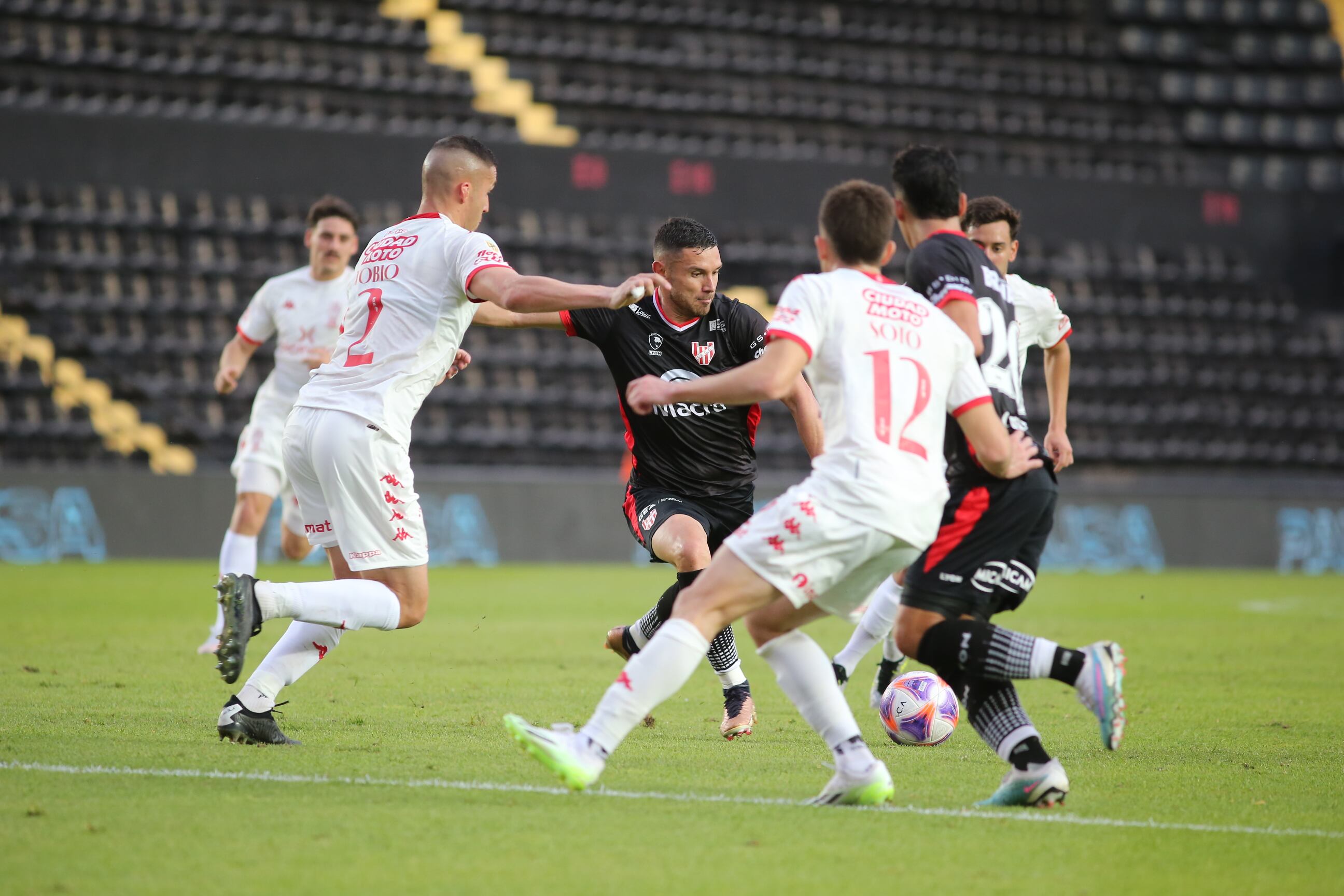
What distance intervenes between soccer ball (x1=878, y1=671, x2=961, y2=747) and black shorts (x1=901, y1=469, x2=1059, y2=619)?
122 centimetres

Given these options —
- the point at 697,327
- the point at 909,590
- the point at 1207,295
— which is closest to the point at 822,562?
the point at 909,590

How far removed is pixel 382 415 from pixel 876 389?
1954 mm

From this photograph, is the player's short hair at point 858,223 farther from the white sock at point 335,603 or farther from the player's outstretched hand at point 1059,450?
the white sock at point 335,603

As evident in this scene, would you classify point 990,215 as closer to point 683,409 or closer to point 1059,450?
point 1059,450

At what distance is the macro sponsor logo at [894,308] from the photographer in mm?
4316

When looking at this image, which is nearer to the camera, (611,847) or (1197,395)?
(611,847)

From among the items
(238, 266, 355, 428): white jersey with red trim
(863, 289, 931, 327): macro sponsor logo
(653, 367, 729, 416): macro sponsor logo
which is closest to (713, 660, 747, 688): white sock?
(653, 367, 729, 416): macro sponsor logo

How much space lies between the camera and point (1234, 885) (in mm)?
3639

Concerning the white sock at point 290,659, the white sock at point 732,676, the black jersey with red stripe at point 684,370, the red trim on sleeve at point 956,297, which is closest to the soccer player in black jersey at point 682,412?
the black jersey with red stripe at point 684,370

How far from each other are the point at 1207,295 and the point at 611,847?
892 inches

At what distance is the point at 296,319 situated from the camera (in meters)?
9.02

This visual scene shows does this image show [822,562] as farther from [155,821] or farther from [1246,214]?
[1246,214]

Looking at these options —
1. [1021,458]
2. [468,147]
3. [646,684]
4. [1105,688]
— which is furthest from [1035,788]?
[468,147]

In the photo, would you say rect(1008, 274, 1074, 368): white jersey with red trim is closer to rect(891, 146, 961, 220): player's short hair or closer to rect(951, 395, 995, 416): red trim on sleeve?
rect(891, 146, 961, 220): player's short hair
